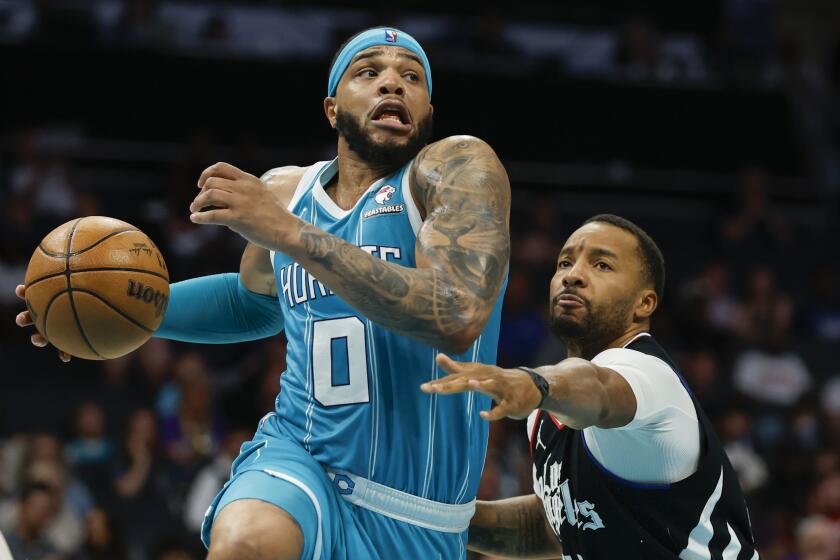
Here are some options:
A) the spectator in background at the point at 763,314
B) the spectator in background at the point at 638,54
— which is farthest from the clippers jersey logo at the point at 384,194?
the spectator in background at the point at 638,54

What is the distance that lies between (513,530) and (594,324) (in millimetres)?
1068

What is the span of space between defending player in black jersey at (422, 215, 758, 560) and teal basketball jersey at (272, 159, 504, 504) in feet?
1.34

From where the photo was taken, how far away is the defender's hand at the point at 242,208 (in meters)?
3.38

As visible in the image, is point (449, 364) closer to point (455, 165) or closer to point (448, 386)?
point (448, 386)

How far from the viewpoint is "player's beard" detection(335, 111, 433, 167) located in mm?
4184

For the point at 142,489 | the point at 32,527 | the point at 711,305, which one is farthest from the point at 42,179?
the point at 711,305

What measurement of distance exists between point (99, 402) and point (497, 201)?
6778 mm

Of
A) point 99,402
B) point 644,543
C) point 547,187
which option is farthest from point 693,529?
point 547,187

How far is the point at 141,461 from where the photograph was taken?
905cm

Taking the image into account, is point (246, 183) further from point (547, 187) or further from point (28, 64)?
point (547, 187)

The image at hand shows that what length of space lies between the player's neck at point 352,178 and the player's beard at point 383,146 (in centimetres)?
2

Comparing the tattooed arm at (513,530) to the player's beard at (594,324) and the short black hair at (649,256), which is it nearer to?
the player's beard at (594,324)

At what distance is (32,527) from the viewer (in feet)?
26.5

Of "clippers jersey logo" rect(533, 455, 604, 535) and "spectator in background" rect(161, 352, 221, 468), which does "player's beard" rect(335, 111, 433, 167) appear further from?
"spectator in background" rect(161, 352, 221, 468)
